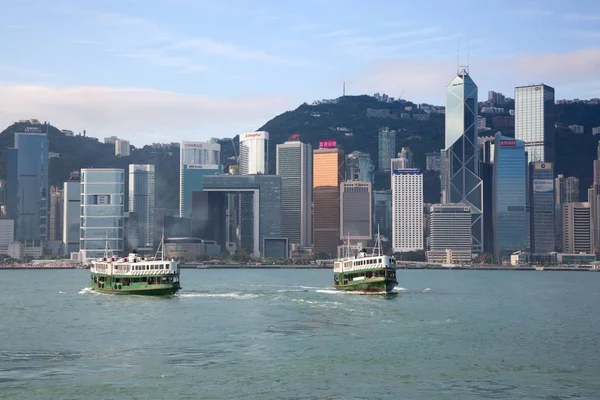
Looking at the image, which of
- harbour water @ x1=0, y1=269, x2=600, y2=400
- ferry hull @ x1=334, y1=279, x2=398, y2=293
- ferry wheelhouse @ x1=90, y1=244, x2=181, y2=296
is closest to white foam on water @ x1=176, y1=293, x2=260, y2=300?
ferry wheelhouse @ x1=90, y1=244, x2=181, y2=296

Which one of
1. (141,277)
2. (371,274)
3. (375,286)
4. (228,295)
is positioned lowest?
(228,295)

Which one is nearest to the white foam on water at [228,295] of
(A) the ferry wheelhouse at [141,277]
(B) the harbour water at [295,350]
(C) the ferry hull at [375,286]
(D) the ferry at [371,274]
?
(A) the ferry wheelhouse at [141,277]

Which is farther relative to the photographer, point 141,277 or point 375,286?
point 375,286

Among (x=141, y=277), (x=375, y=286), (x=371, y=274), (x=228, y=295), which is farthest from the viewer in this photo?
(x=228, y=295)

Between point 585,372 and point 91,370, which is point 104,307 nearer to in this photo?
point 91,370

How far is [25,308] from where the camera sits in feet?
408

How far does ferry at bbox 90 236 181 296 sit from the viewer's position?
5256 inches

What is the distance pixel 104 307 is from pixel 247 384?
59067mm

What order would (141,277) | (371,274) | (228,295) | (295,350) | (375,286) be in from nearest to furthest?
(295,350), (141,277), (375,286), (371,274), (228,295)

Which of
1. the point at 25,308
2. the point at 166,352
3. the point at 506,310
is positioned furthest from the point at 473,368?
the point at 25,308

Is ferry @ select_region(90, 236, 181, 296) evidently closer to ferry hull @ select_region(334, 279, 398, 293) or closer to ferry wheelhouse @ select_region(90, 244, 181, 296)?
ferry wheelhouse @ select_region(90, 244, 181, 296)

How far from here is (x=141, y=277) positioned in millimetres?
135125

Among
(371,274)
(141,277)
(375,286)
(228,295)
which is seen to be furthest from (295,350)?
(228,295)

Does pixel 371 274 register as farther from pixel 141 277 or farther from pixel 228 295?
pixel 141 277
